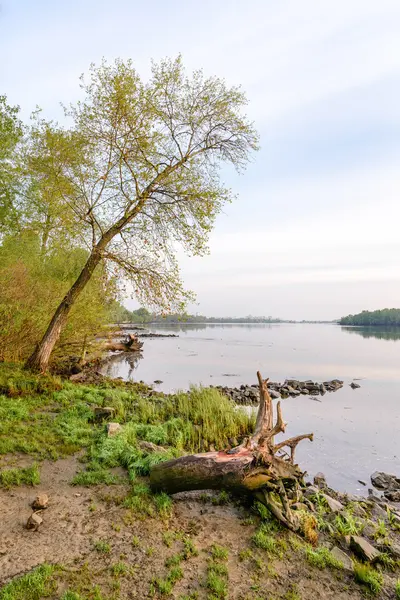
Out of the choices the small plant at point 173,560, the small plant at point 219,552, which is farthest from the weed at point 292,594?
the small plant at point 173,560

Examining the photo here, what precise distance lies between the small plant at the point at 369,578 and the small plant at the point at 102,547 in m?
3.23

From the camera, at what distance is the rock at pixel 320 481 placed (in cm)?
812

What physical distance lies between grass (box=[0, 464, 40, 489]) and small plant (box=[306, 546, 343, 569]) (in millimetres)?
4463

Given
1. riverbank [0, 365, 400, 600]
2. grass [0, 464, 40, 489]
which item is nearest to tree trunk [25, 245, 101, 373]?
riverbank [0, 365, 400, 600]

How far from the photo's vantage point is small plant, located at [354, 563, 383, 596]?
4.11 meters

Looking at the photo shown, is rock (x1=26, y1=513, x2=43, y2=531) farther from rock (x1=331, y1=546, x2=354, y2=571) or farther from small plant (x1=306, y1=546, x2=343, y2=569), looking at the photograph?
rock (x1=331, y1=546, x2=354, y2=571)

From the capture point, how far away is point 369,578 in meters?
4.19

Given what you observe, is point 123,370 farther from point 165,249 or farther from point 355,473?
point 355,473

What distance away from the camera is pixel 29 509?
493cm

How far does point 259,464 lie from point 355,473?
17.9 feet

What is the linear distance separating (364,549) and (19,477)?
562cm

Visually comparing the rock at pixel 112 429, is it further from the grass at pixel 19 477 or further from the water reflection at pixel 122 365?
the water reflection at pixel 122 365

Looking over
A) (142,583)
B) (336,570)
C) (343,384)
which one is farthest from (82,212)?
(343,384)

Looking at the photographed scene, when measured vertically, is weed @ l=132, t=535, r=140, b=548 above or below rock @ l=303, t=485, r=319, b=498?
above
